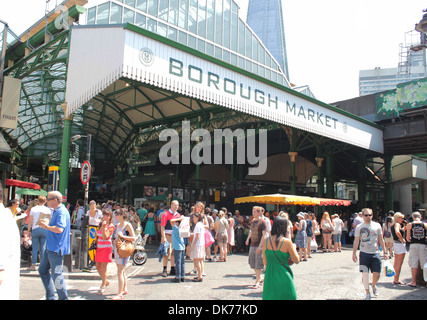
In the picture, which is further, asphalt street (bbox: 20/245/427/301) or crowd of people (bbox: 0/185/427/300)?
asphalt street (bbox: 20/245/427/301)

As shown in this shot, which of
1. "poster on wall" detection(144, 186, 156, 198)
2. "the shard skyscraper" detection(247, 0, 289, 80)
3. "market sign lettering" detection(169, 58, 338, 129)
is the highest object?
"the shard skyscraper" detection(247, 0, 289, 80)

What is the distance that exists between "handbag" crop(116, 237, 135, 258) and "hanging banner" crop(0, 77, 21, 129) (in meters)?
11.8

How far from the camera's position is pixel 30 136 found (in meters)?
34.2

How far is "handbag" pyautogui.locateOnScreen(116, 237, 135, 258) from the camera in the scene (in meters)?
6.86

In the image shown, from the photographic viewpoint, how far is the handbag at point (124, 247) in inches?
270

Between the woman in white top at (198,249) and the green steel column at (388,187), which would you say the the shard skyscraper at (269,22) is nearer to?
the green steel column at (388,187)

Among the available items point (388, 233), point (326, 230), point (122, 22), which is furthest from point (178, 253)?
point (122, 22)

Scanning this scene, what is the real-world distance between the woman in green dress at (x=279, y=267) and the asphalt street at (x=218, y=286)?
2500mm

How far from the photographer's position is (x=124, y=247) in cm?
693

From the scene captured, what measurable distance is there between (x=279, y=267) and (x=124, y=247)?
346 cm

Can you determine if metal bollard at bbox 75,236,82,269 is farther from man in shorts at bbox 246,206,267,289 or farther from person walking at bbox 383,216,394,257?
person walking at bbox 383,216,394,257

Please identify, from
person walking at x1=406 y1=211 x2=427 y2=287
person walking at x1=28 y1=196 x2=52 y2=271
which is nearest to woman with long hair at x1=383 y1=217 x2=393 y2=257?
person walking at x1=406 y1=211 x2=427 y2=287

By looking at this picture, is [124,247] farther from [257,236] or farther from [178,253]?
[257,236]

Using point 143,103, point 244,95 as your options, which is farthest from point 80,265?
point 143,103
